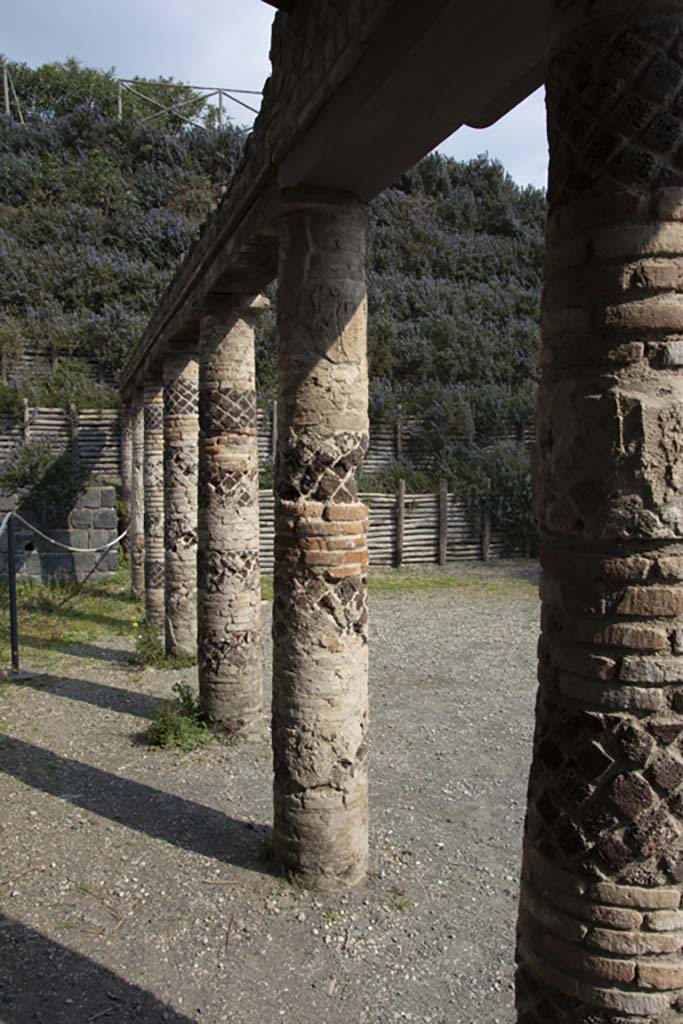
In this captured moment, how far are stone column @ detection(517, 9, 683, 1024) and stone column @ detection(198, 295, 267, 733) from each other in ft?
15.2

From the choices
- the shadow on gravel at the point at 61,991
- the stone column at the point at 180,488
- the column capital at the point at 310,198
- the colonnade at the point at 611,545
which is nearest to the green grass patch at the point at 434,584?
the stone column at the point at 180,488

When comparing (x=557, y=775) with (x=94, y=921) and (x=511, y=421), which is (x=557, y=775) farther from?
(x=511, y=421)

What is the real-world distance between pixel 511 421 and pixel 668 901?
678 inches

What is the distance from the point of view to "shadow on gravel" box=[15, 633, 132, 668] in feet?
30.3

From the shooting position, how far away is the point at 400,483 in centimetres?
1594

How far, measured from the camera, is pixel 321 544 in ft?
13.7

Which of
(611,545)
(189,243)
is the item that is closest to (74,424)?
(189,243)

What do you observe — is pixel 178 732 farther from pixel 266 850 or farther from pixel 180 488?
pixel 180 488

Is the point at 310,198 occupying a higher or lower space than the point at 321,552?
higher

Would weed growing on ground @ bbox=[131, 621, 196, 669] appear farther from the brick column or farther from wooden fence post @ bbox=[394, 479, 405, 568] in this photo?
wooden fence post @ bbox=[394, 479, 405, 568]

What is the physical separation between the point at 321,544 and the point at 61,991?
2.36 metres

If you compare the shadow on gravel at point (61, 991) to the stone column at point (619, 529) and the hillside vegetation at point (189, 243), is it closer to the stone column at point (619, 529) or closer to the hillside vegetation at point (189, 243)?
the stone column at point (619, 529)

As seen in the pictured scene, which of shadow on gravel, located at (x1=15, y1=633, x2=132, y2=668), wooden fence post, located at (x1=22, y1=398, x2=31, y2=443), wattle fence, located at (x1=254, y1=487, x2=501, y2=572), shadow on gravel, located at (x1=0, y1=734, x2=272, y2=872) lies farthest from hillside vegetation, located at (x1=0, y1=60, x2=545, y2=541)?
shadow on gravel, located at (x1=0, y1=734, x2=272, y2=872)

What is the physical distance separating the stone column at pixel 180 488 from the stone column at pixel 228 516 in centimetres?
194
